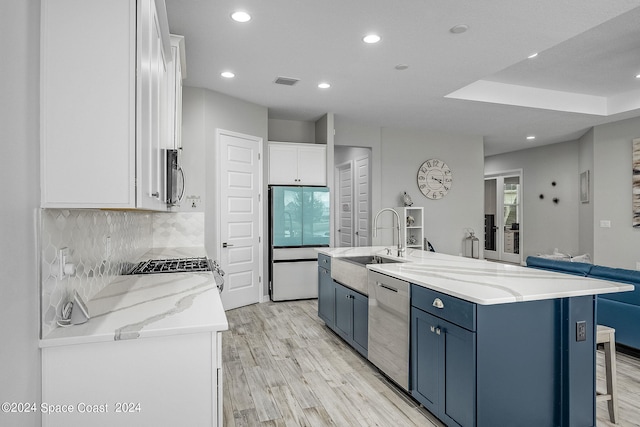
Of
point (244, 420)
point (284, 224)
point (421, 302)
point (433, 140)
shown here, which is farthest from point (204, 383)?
point (433, 140)

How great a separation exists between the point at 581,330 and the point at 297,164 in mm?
4092

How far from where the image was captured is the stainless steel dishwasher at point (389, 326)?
2433 millimetres

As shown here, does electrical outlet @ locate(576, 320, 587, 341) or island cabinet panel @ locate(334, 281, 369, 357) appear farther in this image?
island cabinet panel @ locate(334, 281, 369, 357)

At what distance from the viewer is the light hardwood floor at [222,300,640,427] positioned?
89.9 inches

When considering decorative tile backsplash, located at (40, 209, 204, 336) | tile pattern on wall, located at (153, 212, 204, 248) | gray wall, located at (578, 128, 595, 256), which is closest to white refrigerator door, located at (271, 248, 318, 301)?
tile pattern on wall, located at (153, 212, 204, 248)

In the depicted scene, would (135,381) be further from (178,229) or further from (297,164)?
(297,164)

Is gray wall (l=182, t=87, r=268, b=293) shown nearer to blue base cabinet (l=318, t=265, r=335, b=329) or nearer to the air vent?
the air vent

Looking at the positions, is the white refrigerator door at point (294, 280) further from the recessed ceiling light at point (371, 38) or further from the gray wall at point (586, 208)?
the gray wall at point (586, 208)

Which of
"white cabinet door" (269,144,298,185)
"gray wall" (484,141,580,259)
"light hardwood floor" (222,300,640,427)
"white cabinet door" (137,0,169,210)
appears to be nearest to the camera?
"white cabinet door" (137,0,169,210)

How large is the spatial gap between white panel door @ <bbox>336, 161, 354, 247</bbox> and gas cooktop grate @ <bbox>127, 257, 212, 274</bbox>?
452 cm

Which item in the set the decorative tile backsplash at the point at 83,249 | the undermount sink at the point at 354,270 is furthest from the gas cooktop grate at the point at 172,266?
the undermount sink at the point at 354,270

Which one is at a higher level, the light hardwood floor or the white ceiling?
the white ceiling

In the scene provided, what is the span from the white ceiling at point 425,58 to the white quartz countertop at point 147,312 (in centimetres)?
200

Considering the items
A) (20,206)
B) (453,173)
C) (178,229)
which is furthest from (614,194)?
(20,206)
